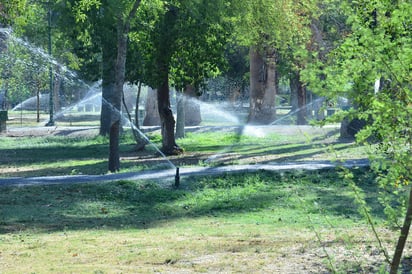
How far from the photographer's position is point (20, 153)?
3198 cm

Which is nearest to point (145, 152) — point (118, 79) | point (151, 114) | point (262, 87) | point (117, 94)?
point (117, 94)

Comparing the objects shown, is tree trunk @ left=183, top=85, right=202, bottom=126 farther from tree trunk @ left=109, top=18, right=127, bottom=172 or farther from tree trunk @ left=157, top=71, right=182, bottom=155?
tree trunk @ left=109, top=18, right=127, bottom=172

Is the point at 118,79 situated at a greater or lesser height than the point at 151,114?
greater

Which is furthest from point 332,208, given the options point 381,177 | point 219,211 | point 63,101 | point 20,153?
point 63,101

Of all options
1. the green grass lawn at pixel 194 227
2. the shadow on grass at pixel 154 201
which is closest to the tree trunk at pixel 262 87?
the shadow on grass at pixel 154 201

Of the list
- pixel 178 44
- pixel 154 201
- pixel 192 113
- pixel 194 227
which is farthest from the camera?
pixel 192 113

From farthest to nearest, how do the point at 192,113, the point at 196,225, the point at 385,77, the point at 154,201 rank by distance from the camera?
the point at 192,113 → the point at 154,201 → the point at 196,225 → the point at 385,77

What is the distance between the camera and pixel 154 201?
17750 mm

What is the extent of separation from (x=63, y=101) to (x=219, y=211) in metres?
69.9

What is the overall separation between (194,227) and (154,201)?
3144mm

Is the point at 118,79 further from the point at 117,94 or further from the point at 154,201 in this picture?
the point at 154,201

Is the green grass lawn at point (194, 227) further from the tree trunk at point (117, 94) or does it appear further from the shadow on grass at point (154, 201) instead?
the tree trunk at point (117, 94)

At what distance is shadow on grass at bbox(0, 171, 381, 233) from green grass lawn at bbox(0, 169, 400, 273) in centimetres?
2

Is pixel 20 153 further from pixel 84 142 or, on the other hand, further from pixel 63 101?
pixel 63 101
